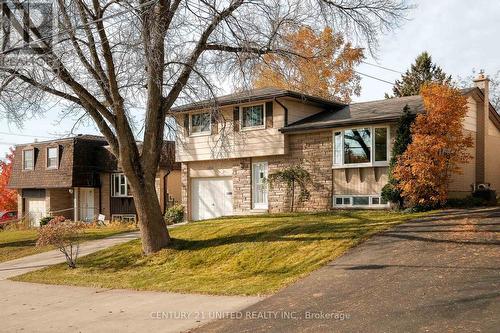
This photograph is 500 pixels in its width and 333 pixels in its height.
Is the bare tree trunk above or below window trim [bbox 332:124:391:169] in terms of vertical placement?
below

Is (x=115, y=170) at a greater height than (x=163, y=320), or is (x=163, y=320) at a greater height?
(x=115, y=170)

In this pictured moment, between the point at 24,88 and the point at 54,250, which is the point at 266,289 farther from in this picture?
the point at 54,250

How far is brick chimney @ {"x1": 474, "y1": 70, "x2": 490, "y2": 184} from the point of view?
19.9 meters

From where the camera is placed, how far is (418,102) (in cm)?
1981

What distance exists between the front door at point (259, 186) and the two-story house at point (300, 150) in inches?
1.7

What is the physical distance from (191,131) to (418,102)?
10.4m

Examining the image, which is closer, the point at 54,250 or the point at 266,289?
the point at 266,289

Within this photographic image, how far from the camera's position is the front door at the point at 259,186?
2183 cm

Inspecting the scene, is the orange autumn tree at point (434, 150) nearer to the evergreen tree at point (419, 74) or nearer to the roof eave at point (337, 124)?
the roof eave at point (337, 124)

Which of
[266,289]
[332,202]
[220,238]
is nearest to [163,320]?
[266,289]

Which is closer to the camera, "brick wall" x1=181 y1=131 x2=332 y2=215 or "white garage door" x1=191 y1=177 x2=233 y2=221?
"brick wall" x1=181 y1=131 x2=332 y2=215

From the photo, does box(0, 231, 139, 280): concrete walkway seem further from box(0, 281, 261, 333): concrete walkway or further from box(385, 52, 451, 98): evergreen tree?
box(385, 52, 451, 98): evergreen tree

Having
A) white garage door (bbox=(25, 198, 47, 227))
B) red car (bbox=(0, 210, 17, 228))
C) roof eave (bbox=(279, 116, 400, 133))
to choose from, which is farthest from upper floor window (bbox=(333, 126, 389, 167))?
red car (bbox=(0, 210, 17, 228))

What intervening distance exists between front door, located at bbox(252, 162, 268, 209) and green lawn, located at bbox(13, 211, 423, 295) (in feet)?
13.9
